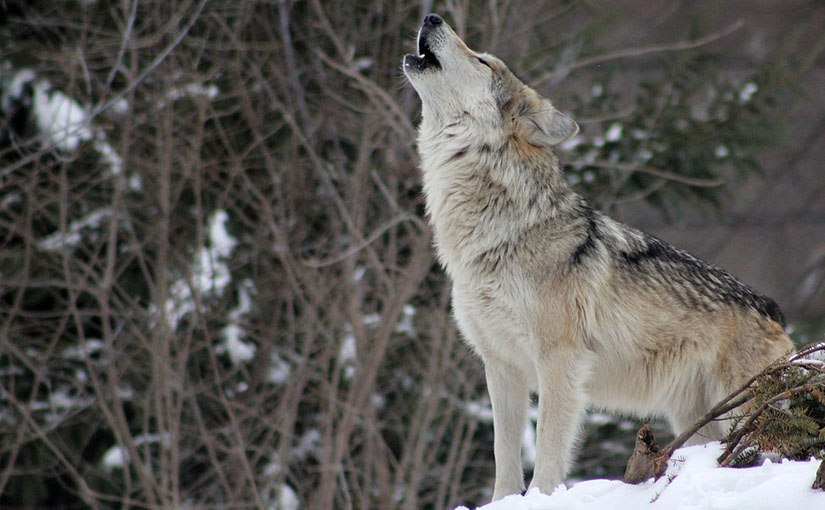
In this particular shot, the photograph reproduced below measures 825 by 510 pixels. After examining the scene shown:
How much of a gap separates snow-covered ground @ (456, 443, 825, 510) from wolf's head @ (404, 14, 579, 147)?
2073mm

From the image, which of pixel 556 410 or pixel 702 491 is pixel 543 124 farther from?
pixel 702 491

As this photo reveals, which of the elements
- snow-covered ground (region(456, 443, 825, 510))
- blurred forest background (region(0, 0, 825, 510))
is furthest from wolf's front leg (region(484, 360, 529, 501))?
blurred forest background (region(0, 0, 825, 510))

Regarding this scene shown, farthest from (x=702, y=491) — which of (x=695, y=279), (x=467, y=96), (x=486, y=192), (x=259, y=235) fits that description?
(x=259, y=235)

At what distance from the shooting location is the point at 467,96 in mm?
5223

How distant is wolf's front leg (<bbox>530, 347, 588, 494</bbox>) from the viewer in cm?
473

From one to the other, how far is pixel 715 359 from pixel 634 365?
1.31ft

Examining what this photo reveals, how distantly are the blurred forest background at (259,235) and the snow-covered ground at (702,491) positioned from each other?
16.8 ft

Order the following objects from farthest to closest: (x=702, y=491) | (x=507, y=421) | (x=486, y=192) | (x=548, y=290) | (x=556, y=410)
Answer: (x=486, y=192), (x=507, y=421), (x=548, y=290), (x=556, y=410), (x=702, y=491)

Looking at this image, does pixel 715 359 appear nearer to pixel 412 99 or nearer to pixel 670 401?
pixel 670 401

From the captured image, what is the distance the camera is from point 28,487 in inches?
403

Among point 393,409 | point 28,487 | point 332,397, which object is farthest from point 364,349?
point 28,487

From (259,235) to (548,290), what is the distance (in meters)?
5.67

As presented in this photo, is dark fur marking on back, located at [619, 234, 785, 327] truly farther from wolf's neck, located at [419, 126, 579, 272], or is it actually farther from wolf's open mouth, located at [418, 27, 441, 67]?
wolf's open mouth, located at [418, 27, 441, 67]

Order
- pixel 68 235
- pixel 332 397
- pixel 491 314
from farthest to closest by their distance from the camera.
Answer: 1. pixel 68 235
2. pixel 332 397
3. pixel 491 314
